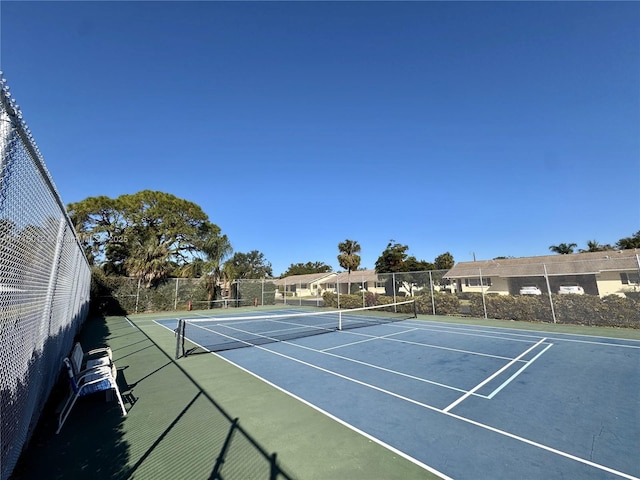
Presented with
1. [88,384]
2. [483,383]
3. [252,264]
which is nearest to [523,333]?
[483,383]

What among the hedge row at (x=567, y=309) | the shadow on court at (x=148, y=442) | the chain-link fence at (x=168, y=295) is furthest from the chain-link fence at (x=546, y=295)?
the shadow on court at (x=148, y=442)

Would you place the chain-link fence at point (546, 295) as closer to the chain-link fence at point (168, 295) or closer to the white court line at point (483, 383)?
the white court line at point (483, 383)

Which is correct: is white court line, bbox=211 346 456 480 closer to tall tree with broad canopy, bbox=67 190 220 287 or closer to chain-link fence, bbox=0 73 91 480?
chain-link fence, bbox=0 73 91 480

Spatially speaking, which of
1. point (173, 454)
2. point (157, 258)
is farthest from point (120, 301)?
point (173, 454)

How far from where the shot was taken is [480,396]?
17.7 feet

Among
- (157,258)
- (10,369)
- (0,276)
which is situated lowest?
A: (10,369)

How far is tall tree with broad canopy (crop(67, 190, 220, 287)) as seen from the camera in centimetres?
2356

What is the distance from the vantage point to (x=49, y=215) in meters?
4.28

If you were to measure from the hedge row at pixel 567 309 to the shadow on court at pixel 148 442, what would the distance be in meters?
15.9

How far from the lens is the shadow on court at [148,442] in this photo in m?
3.25

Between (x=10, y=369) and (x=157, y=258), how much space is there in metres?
23.5

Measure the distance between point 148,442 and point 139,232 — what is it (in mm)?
26631

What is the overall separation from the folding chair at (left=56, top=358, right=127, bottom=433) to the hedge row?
56.4 feet

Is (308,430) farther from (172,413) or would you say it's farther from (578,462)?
(578,462)
